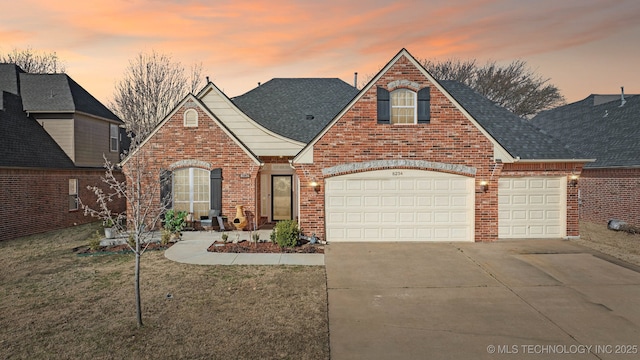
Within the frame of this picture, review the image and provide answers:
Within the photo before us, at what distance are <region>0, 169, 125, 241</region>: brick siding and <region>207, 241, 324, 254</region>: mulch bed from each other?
9.42 meters

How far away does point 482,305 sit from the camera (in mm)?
7238

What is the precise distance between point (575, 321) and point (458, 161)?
24.4 feet

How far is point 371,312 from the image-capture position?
273 inches

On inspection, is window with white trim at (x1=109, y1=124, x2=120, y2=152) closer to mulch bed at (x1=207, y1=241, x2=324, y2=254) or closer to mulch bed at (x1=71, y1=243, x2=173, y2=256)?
mulch bed at (x1=71, y1=243, x2=173, y2=256)

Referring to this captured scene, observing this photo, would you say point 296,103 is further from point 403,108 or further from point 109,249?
point 109,249

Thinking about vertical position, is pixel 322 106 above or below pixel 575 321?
above

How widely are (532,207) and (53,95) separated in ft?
81.7

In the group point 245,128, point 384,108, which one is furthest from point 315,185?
point 245,128

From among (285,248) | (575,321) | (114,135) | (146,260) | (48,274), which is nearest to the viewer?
(575,321)

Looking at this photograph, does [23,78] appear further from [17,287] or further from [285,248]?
[285,248]

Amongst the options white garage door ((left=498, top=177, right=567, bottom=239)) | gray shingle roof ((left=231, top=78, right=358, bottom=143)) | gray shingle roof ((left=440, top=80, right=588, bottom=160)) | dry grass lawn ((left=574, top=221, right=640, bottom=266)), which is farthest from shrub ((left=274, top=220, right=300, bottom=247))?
dry grass lawn ((left=574, top=221, right=640, bottom=266))

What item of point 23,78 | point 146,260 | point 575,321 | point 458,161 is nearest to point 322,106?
point 458,161

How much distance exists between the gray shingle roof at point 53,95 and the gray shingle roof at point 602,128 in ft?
93.8

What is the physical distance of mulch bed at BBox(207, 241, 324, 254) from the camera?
38.4 feet
